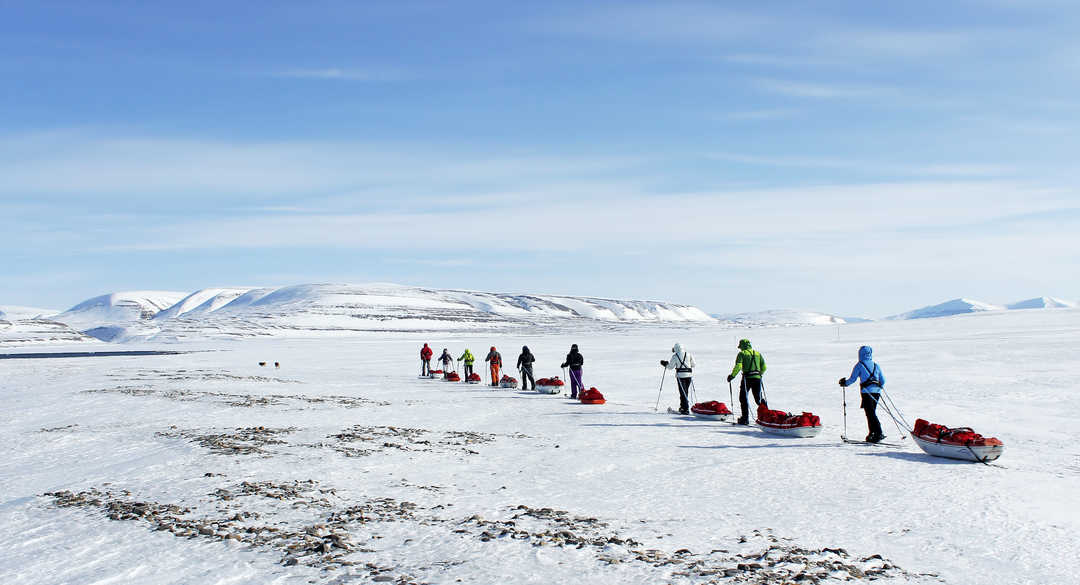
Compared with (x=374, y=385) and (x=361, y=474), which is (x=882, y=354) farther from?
(x=361, y=474)

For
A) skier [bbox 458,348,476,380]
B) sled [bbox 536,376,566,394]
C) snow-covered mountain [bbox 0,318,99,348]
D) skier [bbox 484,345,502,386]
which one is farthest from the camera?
snow-covered mountain [bbox 0,318,99,348]

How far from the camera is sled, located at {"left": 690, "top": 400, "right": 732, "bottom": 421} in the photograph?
1745cm

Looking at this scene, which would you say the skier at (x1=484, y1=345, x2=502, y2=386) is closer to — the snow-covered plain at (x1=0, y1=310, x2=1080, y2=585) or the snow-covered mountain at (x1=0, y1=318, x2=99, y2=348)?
the snow-covered plain at (x1=0, y1=310, x2=1080, y2=585)

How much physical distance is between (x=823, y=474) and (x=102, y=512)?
9.33 metres

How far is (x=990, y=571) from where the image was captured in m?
6.63

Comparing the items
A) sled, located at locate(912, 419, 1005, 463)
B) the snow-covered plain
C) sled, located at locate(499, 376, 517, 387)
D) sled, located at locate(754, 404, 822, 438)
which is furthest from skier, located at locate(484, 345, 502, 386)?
sled, located at locate(912, 419, 1005, 463)

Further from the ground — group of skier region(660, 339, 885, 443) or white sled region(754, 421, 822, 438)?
group of skier region(660, 339, 885, 443)

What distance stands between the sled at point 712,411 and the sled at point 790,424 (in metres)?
2.40

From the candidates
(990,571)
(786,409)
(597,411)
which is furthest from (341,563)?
Result: (786,409)

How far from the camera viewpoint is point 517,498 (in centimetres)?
960

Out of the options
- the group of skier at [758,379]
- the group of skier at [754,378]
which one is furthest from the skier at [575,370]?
the group of skier at [758,379]

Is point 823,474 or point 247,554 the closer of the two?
point 247,554

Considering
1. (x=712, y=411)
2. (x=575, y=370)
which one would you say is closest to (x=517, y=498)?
(x=712, y=411)

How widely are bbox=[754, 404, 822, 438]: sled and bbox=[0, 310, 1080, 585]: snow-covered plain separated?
14.1 inches
